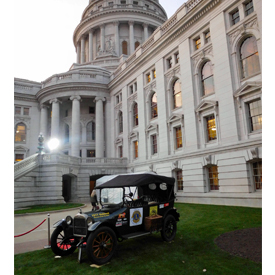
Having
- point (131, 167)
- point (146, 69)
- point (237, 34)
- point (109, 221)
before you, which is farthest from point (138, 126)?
point (109, 221)

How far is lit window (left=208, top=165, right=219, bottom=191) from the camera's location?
20.2 meters

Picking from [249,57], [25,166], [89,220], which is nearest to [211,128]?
[249,57]

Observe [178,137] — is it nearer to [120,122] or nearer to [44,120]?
[120,122]

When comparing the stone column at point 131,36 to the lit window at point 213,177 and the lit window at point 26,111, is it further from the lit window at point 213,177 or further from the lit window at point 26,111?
the lit window at point 213,177

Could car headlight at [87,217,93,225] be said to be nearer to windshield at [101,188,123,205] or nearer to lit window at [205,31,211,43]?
windshield at [101,188,123,205]

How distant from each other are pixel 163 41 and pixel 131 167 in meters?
16.1

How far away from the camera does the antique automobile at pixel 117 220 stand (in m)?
6.62

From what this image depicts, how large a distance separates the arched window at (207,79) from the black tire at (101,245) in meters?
17.7

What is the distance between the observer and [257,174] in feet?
56.3

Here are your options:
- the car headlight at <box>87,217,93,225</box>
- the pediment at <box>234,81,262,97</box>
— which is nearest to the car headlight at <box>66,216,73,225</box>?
the car headlight at <box>87,217,93,225</box>

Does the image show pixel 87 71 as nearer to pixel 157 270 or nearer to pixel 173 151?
pixel 173 151

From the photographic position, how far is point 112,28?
6034cm

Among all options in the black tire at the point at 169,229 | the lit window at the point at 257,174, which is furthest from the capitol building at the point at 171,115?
the black tire at the point at 169,229

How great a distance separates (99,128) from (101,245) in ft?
102
